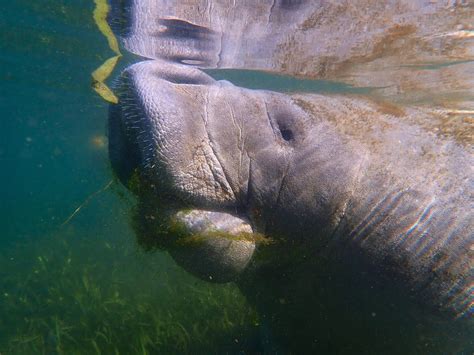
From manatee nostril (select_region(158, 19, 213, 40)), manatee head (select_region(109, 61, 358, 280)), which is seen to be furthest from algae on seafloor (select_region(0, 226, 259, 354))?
manatee nostril (select_region(158, 19, 213, 40))

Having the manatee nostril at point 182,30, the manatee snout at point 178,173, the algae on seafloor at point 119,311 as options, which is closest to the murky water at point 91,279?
the algae on seafloor at point 119,311

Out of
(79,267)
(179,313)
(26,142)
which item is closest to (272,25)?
(179,313)

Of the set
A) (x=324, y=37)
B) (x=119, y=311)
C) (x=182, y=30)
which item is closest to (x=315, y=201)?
(x=324, y=37)

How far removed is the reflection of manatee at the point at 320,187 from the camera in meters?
2.69

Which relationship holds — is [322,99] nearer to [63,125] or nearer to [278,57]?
[278,57]

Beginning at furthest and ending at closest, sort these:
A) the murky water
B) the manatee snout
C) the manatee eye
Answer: the murky water
the manatee eye
the manatee snout

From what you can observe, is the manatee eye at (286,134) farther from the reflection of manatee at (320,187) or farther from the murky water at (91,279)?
the murky water at (91,279)

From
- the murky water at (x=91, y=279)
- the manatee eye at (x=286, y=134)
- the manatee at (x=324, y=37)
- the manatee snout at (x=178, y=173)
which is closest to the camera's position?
the manatee snout at (x=178, y=173)

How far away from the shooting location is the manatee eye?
10.4ft

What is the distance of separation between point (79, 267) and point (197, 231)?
40.9 feet

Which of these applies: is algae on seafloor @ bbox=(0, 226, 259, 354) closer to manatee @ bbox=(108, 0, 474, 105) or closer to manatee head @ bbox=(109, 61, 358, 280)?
manatee head @ bbox=(109, 61, 358, 280)

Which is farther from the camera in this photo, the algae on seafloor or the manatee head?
the algae on seafloor

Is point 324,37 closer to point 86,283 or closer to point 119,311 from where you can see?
point 119,311

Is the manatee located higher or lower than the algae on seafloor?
higher
